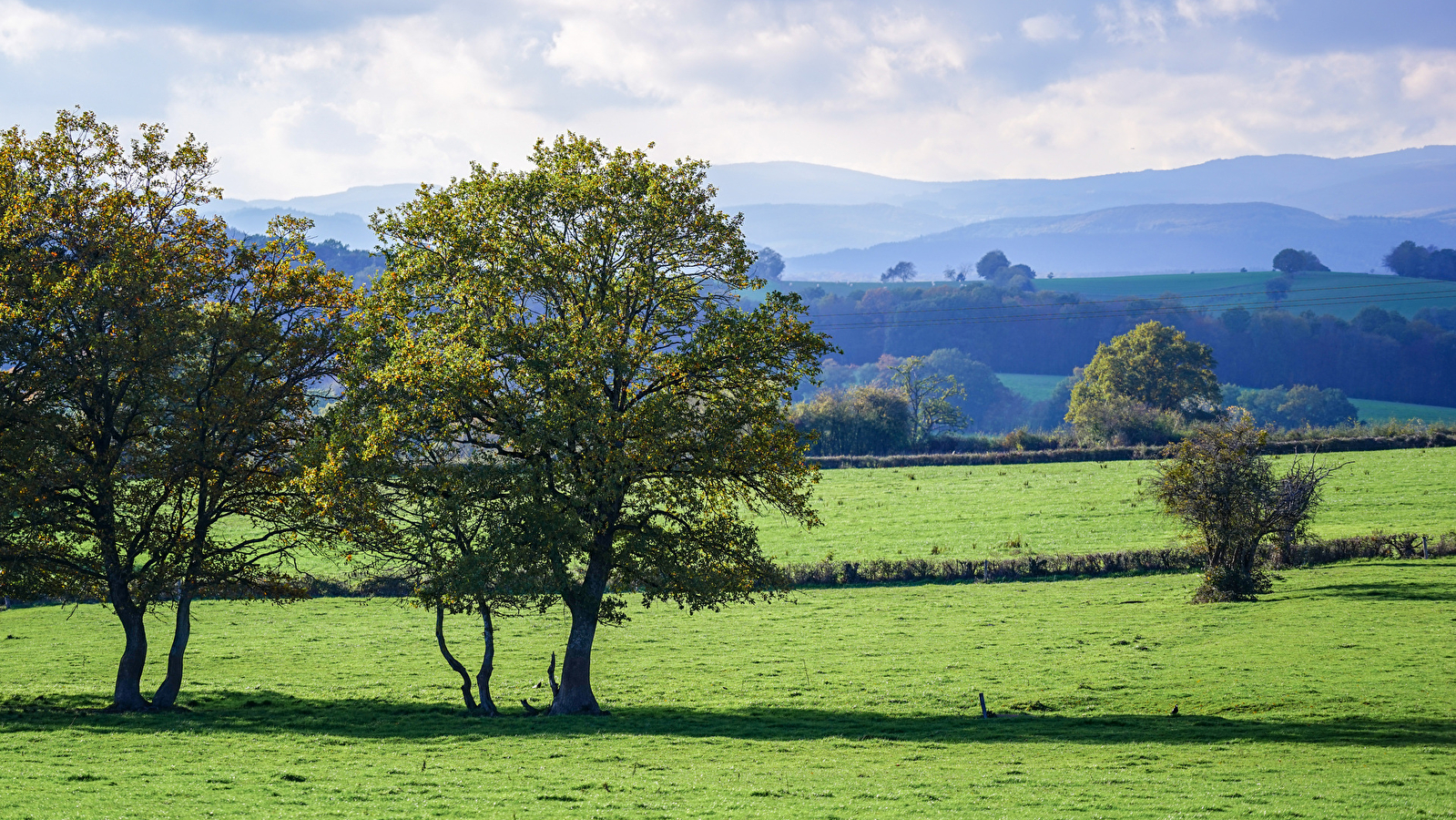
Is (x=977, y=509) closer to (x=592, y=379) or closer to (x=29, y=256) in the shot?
(x=592, y=379)

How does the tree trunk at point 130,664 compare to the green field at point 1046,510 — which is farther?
the green field at point 1046,510

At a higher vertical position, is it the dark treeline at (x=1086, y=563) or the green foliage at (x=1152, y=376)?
the green foliage at (x=1152, y=376)

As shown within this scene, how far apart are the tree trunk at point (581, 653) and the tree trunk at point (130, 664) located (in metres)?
11.5

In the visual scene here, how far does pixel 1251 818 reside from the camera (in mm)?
17797

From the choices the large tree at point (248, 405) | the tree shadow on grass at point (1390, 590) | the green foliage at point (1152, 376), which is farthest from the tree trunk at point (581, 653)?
the green foliage at point (1152, 376)

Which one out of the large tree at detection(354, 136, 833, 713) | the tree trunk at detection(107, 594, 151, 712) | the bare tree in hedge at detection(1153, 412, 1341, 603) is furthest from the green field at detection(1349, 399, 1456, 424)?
the tree trunk at detection(107, 594, 151, 712)

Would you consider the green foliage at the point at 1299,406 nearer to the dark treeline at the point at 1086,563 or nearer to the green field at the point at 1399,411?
the green field at the point at 1399,411

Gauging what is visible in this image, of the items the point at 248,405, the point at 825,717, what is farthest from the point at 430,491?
the point at 825,717

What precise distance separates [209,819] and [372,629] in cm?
2837

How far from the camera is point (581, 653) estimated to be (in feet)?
95.4

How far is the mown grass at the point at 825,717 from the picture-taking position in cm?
1981

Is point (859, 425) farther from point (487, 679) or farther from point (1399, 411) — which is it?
point (1399, 411)

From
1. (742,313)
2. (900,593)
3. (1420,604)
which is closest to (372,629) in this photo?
(900,593)

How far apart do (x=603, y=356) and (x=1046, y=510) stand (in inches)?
1842
